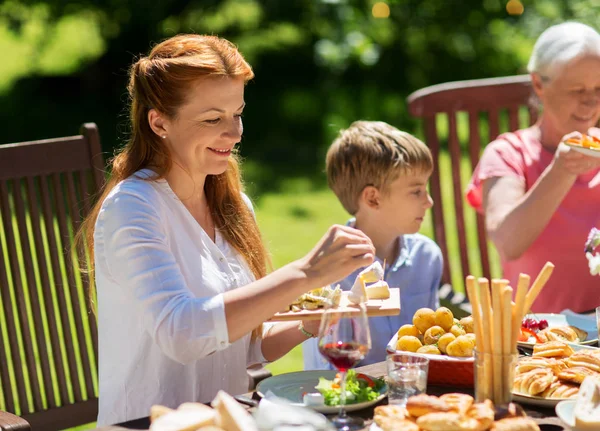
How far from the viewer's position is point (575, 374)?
225 cm

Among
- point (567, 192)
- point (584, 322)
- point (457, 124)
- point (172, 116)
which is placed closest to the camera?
point (172, 116)

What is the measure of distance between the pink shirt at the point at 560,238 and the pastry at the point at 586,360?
131 centimetres

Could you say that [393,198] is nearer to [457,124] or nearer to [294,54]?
[457,124]

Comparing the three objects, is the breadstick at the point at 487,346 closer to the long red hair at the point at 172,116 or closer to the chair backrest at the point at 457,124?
the long red hair at the point at 172,116

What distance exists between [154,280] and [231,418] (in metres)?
0.65

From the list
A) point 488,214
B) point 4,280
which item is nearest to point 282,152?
point 488,214

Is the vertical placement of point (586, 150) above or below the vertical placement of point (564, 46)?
below

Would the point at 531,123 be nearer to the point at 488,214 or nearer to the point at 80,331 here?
the point at 488,214

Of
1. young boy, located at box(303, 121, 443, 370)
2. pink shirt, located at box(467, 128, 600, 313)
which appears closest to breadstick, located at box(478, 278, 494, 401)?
young boy, located at box(303, 121, 443, 370)

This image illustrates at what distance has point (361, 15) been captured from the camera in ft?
25.0

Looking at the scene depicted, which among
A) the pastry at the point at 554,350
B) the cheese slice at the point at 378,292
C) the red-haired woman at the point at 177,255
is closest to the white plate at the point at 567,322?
the pastry at the point at 554,350

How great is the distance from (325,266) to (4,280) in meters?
1.31

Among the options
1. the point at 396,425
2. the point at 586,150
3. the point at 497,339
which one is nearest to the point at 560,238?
the point at 586,150

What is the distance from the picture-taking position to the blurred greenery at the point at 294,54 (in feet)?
26.6
